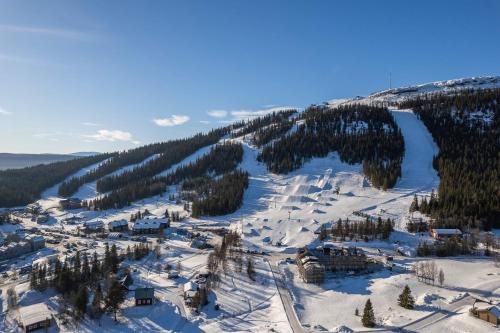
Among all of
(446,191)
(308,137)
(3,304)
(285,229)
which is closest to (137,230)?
(285,229)

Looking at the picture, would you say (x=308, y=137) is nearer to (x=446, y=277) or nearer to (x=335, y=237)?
(x=335, y=237)

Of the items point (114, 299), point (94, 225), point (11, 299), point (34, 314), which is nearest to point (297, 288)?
point (114, 299)

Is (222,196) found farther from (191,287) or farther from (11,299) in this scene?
(11,299)

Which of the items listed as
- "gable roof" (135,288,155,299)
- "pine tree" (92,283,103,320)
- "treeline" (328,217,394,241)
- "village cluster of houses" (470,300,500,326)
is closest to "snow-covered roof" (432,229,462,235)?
"treeline" (328,217,394,241)

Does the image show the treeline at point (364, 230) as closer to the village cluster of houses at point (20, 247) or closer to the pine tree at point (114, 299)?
the pine tree at point (114, 299)

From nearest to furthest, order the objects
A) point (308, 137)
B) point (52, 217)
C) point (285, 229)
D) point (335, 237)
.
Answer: point (335, 237), point (285, 229), point (52, 217), point (308, 137)

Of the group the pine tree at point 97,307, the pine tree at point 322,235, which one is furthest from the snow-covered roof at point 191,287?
the pine tree at point 322,235
